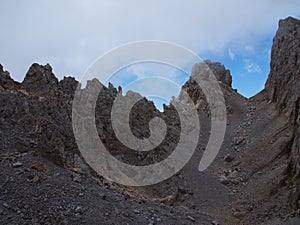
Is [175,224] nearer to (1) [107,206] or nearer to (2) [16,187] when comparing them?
(1) [107,206]

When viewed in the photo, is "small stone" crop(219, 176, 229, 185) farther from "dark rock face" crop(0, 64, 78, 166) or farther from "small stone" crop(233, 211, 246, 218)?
"dark rock face" crop(0, 64, 78, 166)

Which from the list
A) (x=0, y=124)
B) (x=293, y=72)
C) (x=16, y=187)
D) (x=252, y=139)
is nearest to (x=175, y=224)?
(x=16, y=187)

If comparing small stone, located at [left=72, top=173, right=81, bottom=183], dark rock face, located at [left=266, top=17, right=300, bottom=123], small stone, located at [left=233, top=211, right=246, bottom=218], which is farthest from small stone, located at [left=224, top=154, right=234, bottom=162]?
small stone, located at [left=72, top=173, right=81, bottom=183]

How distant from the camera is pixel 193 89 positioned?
4962 cm

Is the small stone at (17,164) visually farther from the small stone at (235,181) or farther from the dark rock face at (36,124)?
the small stone at (235,181)

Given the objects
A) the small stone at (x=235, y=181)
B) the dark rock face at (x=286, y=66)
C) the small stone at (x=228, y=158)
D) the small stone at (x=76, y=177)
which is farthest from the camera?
the dark rock face at (x=286, y=66)

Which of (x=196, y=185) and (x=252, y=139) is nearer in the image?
(x=196, y=185)

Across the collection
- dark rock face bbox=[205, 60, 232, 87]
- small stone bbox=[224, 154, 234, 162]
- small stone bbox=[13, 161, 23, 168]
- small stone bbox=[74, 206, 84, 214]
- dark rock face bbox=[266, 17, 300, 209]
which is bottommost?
small stone bbox=[74, 206, 84, 214]

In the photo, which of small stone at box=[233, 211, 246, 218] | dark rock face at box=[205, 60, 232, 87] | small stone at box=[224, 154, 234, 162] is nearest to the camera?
small stone at box=[233, 211, 246, 218]

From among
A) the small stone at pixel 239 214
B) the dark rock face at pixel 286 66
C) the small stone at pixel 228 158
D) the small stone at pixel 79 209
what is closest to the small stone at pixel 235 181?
the small stone at pixel 239 214

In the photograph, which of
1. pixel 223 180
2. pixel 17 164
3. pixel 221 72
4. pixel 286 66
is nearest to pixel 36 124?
pixel 17 164

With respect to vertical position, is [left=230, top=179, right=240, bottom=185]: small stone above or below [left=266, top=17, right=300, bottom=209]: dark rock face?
below

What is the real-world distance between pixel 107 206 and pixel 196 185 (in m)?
10.6

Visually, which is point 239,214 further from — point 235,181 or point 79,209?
point 79,209
